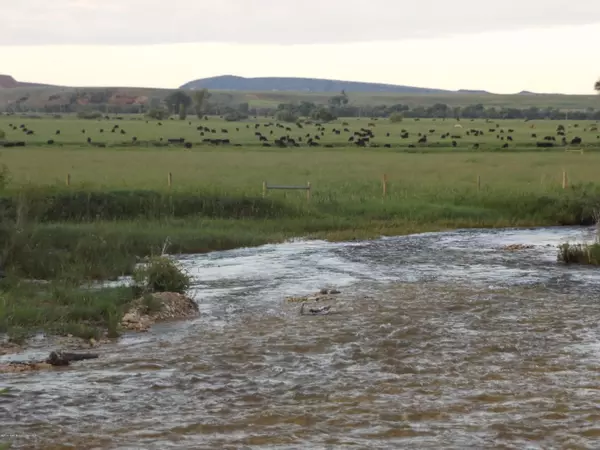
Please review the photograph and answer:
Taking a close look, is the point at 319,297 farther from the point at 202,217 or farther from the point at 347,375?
the point at 202,217

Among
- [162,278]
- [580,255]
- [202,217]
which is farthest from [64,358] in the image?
[202,217]

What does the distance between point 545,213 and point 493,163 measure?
19.7 meters

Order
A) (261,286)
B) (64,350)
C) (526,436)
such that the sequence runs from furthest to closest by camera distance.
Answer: (261,286)
(64,350)
(526,436)

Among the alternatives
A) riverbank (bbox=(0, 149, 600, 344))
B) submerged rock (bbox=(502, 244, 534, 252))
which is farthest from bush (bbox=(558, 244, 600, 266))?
riverbank (bbox=(0, 149, 600, 344))

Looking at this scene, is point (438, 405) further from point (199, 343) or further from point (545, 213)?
point (545, 213)

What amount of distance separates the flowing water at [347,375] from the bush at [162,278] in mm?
591

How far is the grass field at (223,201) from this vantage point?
21.2 metres

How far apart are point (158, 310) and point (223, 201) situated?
14110mm

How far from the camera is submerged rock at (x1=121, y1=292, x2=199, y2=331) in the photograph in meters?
16.7

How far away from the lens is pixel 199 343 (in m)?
15.3

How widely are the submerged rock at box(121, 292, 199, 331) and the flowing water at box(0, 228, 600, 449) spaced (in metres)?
0.29

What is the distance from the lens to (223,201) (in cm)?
3138

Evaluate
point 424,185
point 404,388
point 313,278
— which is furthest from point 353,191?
point 404,388

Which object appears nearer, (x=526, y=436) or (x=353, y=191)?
(x=526, y=436)
